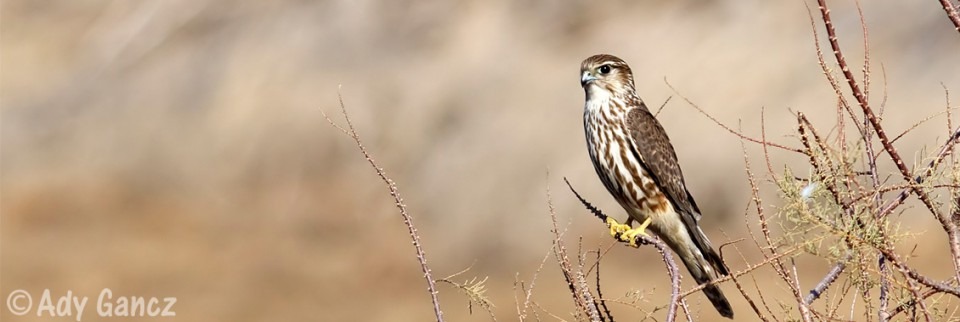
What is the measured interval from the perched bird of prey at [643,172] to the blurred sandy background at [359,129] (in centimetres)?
437

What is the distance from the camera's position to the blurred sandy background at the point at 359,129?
10258 mm

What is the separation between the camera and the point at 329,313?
1023cm

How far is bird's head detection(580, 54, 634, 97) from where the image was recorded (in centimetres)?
469

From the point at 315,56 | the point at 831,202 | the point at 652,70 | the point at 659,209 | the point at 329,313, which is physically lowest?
the point at 831,202

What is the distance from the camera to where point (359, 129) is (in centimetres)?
1188

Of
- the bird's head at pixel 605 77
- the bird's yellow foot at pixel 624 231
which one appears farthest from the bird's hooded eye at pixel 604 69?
the bird's yellow foot at pixel 624 231

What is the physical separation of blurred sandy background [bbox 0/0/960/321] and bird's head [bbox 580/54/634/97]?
433 centimetres

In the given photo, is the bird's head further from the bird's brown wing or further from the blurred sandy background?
the blurred sandy background

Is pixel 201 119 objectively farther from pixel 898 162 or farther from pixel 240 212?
pixel 898 162

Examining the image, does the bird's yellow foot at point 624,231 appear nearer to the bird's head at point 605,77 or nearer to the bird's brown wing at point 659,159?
the bird's brown wing at point 659,159

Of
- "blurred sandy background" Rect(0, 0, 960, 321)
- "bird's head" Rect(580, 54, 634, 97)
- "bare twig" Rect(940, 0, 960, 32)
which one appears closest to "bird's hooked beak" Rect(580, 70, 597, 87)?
"bird's head" Rect(580, 54, 634, 97)

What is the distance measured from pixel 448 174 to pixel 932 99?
442 cm

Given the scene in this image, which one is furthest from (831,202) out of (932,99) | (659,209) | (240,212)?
(240,212)

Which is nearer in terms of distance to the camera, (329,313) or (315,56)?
(329,313)
